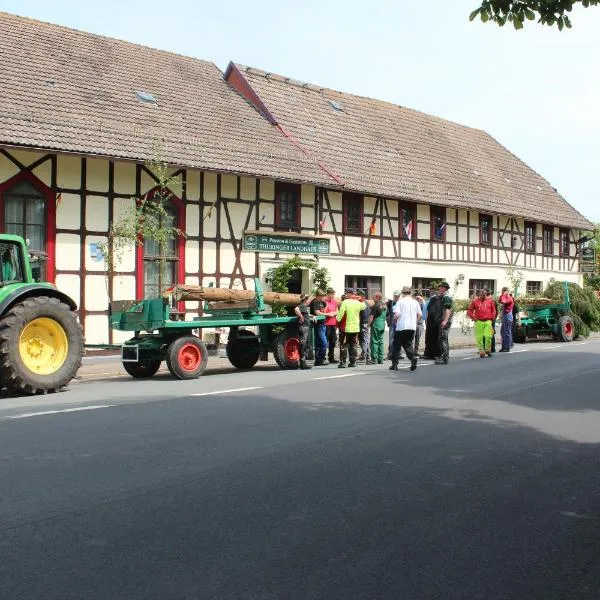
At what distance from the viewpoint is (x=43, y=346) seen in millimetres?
11758

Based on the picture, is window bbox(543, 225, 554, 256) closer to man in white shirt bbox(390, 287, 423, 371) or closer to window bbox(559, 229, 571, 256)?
window bbox(559, 229, 571, 256)

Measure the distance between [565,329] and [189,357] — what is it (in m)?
15.9

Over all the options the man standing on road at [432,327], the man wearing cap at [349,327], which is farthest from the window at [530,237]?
the man wearing cap at [349,327]

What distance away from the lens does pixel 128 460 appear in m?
6.39

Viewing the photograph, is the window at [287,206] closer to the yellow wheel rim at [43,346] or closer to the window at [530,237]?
the yellow wheel rim at [43,346]

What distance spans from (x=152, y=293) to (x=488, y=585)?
18019 millimetres

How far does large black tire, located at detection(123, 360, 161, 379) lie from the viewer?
1448 cm

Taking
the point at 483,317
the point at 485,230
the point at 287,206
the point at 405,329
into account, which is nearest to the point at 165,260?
the point at 287,206

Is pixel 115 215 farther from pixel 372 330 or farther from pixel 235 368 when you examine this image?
pixel 372 330

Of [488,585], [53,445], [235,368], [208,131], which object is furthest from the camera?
[208,131]

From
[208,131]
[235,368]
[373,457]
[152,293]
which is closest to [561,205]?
[208,131]

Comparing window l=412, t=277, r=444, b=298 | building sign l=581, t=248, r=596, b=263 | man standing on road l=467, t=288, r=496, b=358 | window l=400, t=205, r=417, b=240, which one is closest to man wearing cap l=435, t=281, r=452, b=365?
man standing on road l=467, t=288, r=496, b=358

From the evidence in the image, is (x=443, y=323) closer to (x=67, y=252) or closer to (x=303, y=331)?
(x=303, y=331)

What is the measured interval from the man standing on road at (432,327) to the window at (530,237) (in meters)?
19.0
